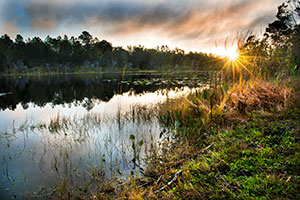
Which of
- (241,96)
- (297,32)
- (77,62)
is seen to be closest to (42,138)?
(241,96)

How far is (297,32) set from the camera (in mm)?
7742

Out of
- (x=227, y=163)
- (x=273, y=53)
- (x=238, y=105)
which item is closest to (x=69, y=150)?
(x=227, y=163)

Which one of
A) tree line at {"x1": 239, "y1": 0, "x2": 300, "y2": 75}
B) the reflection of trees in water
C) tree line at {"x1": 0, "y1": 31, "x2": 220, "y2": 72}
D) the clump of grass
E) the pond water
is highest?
tree line at {"x1": 0, "y1": 31, "x2": 220, "y2": 72}

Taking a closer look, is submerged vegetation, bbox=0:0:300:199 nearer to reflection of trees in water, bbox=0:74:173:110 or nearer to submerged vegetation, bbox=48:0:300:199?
submerged vegetation, bbox=48:0:300:199

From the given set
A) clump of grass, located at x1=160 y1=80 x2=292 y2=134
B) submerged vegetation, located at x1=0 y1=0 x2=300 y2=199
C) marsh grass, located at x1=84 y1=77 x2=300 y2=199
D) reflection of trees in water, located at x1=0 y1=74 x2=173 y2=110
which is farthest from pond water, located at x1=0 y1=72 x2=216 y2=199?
reflection of trees in water, located at x1=0 y1=74 x2=173 y2=110

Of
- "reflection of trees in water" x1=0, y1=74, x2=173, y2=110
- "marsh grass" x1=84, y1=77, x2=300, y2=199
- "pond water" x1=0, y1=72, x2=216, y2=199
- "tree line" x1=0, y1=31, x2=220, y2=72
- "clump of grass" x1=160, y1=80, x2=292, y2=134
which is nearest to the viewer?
"marsh grass" x1=84, y1=77, x2=300, y2=199

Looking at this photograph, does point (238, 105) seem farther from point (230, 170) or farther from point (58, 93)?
point (58, 93)

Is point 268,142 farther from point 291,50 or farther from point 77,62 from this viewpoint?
point 77,62

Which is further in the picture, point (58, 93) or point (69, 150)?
point (58, 93)

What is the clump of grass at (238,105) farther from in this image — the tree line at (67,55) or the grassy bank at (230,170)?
the tree line at (67,55)

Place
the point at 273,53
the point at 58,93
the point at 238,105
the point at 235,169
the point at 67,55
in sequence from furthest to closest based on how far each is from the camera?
the point at 67,55
the point at 58,93
the point at 273,53
the point at 238,105
the point at 235,169

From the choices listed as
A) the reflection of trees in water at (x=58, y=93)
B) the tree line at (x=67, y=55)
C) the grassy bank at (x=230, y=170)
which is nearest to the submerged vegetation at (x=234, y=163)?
the grassy bank at (x=230, y=170)

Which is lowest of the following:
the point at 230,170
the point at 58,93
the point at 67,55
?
the point at 58,93

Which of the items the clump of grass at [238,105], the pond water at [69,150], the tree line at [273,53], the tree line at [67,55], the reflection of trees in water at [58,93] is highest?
the tree line at [67,55]
